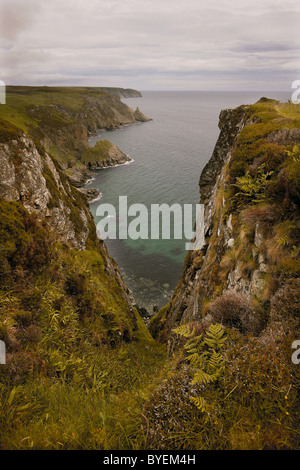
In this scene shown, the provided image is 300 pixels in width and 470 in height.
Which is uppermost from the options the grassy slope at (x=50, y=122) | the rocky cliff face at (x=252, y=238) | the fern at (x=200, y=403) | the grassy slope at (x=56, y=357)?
the grassy slope at (x=50, y=122)

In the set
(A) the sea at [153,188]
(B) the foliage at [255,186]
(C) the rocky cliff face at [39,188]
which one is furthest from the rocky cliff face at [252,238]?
(A) the sea at [153,188]

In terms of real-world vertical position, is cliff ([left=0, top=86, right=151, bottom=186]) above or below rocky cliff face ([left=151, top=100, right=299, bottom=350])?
above

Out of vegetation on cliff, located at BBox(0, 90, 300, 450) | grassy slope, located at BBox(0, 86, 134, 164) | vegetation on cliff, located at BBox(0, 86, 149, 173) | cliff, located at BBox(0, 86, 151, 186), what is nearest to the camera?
vegetation on cliff, located at BBox(0, 90, 300, 450)

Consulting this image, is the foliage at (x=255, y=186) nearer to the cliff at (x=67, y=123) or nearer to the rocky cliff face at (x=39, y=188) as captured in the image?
the rocky cliff face at (x=39, y=188)

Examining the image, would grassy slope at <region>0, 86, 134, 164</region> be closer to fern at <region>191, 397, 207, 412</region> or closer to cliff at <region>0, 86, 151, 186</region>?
cliff at <region>0, 86, 151, 186</region>

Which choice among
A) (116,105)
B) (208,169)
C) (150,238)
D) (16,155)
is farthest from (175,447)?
(116,105)

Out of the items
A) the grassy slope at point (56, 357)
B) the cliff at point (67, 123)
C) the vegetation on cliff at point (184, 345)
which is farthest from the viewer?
the cliff at point (67, 123)

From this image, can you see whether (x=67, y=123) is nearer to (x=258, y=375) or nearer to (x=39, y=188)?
(x=39, y=188)

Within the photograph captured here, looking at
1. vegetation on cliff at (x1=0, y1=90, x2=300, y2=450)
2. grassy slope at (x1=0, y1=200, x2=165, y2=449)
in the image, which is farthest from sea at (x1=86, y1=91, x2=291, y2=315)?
grassy slope at (x1=0, y1=200, x2=165, y2=449)

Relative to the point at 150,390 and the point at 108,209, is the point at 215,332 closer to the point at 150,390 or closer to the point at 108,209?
the point at 150,390

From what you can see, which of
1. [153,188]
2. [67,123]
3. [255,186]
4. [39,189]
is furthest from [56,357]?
[67,123]

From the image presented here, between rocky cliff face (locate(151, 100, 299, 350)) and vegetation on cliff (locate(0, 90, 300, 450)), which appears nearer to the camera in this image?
vegetation on cliff (locate(0, 90, 300, 450))

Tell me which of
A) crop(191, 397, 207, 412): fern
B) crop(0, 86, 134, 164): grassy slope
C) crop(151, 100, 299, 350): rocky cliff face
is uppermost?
crop(0, 86, 134, 164): grassy slope
